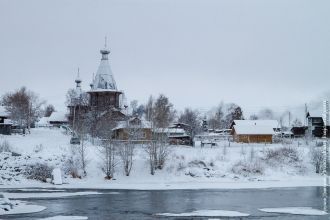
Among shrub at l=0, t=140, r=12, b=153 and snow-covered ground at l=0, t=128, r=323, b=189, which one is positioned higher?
shrub at l=0, t=140, r=12, b=153

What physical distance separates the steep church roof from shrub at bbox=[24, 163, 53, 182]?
3436cm

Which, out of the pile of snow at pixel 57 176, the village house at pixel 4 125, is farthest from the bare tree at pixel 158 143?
the village house at pixel 4 125

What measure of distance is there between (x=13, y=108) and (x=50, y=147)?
1151 inches

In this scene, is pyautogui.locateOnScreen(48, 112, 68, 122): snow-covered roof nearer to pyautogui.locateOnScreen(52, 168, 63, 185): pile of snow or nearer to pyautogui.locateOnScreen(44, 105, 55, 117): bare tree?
pyautogui.locateOnScreen(44, 105, 55, 117): bare tree

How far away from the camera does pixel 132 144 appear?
55219 millimetres

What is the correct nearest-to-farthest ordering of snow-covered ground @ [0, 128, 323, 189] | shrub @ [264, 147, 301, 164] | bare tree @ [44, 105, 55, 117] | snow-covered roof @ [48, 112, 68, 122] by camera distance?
1. snow-covered ground @ [0, 128, 323, 189]
2. shrub @ [264, 147, 301, 164]
3. snow-covered roof @ [48, 112, 68, 122]
4. bare tree @ [44, 105, 55, 117]

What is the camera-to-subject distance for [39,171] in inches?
2063

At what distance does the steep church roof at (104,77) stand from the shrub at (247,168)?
36.5 m

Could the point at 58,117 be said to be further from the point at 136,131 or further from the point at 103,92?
the point at 136,131

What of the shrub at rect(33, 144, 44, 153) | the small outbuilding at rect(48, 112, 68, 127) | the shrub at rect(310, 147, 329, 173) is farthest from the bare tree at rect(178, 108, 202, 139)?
the small outbuilding at rect(48, 112, 68, 127)

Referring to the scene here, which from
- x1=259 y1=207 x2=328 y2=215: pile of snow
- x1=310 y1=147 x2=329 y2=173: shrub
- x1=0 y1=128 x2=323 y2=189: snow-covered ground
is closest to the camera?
x1=259 y1=207 x2=328 y2=215: pile of snow

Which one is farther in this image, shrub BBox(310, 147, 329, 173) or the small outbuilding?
the small outbuilding

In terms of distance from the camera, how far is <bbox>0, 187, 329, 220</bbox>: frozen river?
29875 mm

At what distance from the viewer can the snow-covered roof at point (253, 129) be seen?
7556 centimetres
